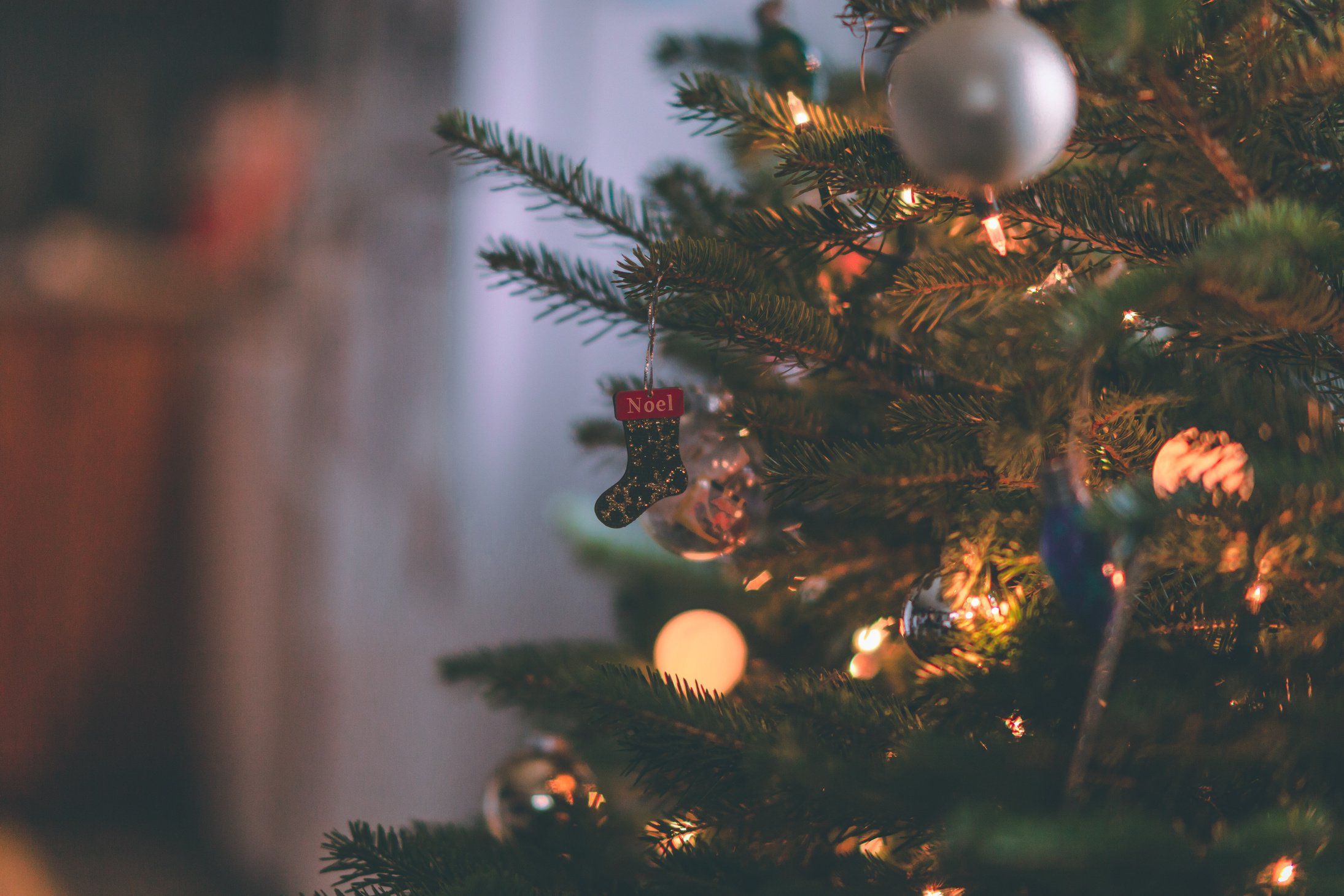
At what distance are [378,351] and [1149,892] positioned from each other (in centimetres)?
141

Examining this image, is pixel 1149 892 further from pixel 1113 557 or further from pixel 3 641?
pixel 3 641

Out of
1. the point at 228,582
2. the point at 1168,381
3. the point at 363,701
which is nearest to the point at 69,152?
the point at 228,582

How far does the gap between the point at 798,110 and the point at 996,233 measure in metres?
0.11

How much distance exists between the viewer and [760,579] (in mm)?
524

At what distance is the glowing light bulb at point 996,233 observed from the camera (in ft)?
1.23

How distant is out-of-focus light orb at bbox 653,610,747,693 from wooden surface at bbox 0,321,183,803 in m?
1.61

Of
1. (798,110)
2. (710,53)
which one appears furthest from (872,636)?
(710,53)

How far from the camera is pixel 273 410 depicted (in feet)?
5.97

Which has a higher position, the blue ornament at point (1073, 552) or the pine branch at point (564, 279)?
the pine branch at point (564, 279)

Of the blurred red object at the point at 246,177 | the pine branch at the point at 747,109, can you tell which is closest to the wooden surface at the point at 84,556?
the blurred red object at the point at 246,177

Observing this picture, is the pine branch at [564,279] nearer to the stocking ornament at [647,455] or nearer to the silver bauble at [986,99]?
the stocking ornament at [647,455]

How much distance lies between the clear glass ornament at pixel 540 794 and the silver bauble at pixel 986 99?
1.21 feet

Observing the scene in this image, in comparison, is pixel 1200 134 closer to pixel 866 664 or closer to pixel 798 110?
pixel 798 110

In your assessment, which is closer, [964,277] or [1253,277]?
[1253,277]
